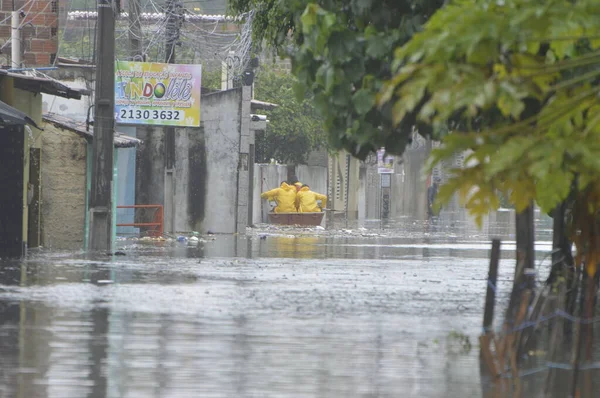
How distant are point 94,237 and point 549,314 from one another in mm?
15447

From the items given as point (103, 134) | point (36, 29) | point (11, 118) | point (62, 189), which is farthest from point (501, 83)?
point (36, 29)

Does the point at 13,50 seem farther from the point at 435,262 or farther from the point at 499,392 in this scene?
the point at 499,392

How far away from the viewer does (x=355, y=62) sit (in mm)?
10258

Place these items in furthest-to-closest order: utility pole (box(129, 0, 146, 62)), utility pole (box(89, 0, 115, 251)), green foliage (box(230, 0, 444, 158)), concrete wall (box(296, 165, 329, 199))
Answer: concrete wall (box(296, 165, 329, 199)) < utility pole (box(129, 0, 146, 62)) < utility pole (box(89, 0, 115, 251)) < green foliage (box(230, 0, 444, 158))

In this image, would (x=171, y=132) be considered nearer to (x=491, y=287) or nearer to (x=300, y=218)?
(x=300, y=218)

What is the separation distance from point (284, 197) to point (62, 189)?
16364 millimetres

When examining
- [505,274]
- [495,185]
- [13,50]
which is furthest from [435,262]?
[495,185]

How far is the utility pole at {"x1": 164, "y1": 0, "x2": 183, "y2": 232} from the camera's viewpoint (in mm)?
32719

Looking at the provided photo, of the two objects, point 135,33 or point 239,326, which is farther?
point 135,33

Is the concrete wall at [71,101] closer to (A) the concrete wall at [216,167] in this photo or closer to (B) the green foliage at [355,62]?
(A) the concrete wall at [216,167]

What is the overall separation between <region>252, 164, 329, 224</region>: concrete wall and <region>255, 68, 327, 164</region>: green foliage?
1140 mm

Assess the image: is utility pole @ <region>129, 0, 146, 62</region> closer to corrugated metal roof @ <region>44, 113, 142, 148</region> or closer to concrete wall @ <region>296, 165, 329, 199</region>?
corrugated metal roof @ <region>44, 113, 142, 148</region>

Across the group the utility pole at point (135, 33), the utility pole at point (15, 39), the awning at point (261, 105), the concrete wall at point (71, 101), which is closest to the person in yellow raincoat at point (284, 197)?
the awning at point (261, 105)

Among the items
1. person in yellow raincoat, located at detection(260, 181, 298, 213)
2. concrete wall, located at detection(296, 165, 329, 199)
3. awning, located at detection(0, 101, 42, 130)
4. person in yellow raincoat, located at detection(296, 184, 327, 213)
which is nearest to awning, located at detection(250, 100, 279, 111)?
person in yellow raincoat, located at detection(260, 181, 298, 213)
